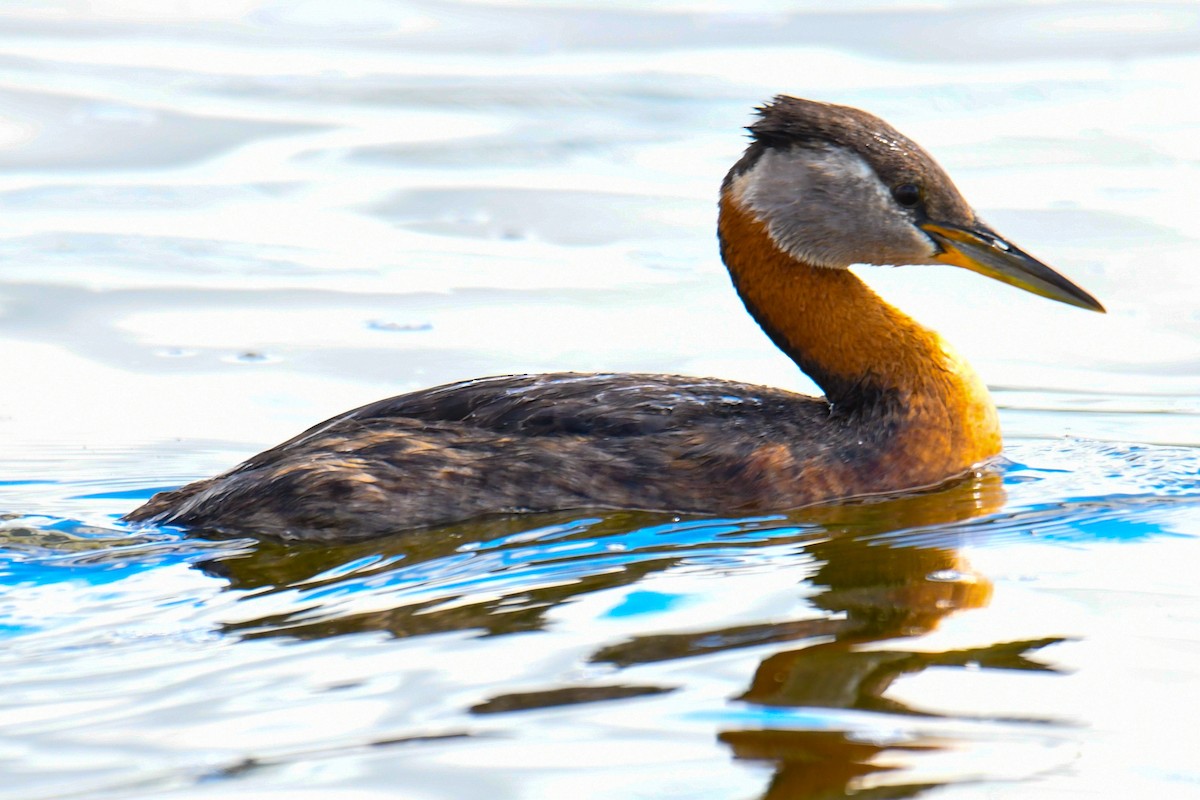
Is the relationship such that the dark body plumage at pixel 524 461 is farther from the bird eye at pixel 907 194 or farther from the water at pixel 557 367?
the bird eye at pixel 907 194

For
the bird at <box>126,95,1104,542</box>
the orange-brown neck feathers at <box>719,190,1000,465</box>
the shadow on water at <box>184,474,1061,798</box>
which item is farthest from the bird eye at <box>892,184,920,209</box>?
the shadow on water at <box>184,474,1061,798</box>

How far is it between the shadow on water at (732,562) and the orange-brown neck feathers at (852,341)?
0.28 m

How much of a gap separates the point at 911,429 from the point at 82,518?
10.5 feet

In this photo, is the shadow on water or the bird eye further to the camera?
the bird eye

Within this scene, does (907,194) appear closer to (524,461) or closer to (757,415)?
(757,415)

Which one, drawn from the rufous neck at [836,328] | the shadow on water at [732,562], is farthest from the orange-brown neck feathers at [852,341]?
the shadow on water at [732,562]

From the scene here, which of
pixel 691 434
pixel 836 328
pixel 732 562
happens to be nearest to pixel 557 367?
pixel 836 328

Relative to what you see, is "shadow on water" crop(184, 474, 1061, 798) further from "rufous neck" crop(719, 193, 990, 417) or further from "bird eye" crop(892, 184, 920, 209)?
"bird eye" crop(892, 184, 920, 209)

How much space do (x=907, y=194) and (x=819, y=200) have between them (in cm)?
34

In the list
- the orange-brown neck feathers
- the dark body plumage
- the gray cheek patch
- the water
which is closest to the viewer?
the water

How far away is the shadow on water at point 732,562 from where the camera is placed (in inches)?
190

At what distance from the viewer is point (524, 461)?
6.79 m

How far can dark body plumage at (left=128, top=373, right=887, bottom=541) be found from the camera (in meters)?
6.70

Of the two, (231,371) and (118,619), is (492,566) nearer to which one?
(118,619)
